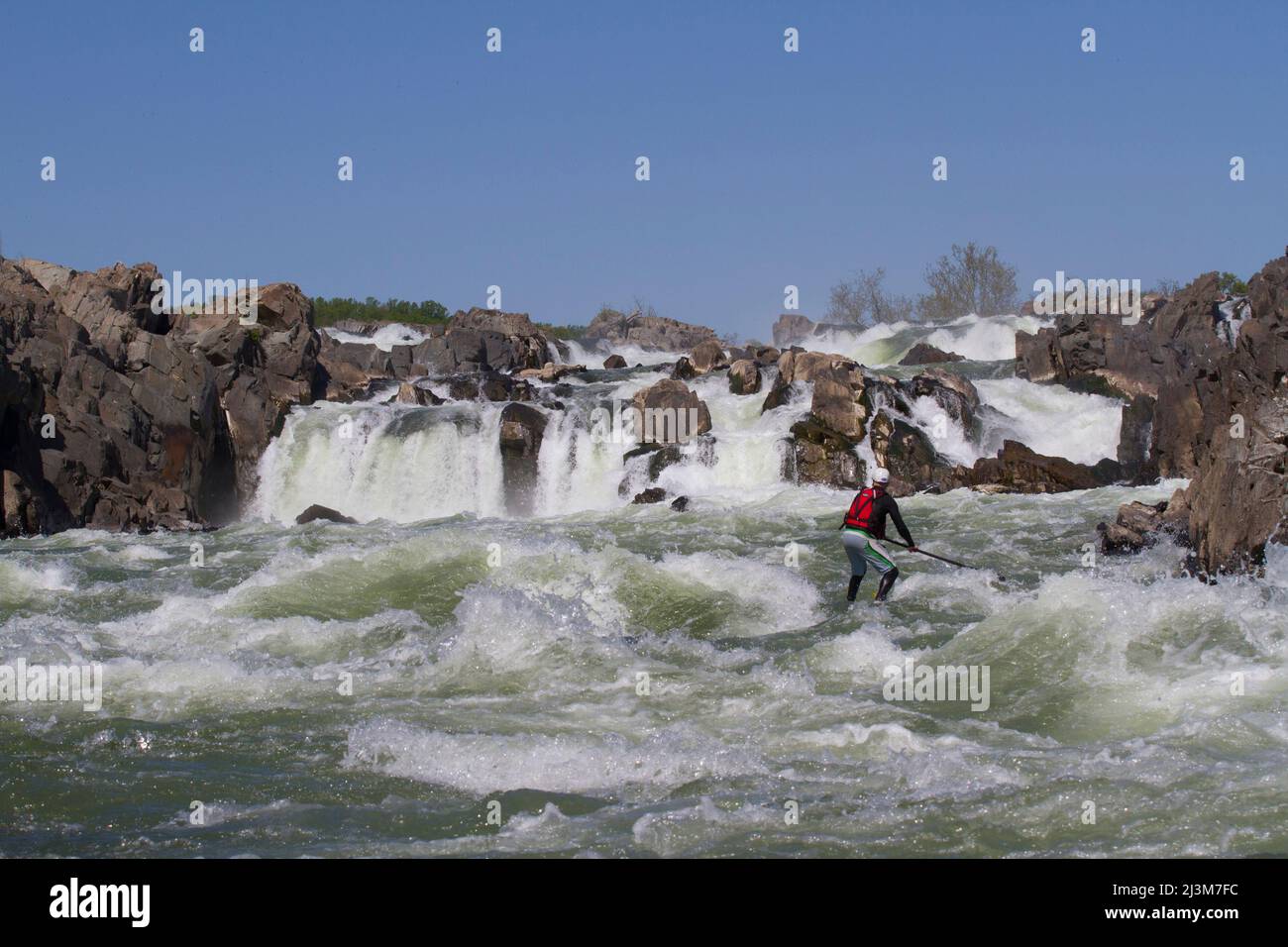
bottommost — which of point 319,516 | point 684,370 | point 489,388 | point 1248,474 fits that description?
point 319,516

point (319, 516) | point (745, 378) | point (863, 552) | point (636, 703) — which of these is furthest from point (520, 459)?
point (636, 703)

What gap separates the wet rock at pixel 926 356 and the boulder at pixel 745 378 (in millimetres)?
10173

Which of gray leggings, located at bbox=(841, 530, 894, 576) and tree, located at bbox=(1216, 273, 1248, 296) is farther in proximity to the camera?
tree, located at bbox=(1216, 273, 1248, 296)

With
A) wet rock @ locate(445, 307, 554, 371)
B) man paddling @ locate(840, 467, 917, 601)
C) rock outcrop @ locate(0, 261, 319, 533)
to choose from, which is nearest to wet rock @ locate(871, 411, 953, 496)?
man paddling @ locate(840, 467, 917, 601)

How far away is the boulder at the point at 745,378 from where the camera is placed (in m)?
30.3

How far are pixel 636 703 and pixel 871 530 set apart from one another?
15.2 feet

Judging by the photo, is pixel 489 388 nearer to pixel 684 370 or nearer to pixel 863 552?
pixel 684 370

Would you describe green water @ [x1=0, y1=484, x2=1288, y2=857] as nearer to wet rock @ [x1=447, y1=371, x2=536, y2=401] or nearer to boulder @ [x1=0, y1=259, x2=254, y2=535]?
boulder @ [x1=0, y1=259, x2=254, y2=535]

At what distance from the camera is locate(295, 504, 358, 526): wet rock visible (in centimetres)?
2564

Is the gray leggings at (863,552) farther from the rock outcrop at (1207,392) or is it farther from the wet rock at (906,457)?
the wet rock at (906,457)

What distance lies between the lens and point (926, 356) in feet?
130

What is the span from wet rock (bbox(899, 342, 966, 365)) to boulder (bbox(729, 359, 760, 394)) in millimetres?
10173

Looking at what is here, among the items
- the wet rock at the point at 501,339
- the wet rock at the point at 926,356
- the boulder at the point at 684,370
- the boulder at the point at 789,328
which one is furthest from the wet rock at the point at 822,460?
the boulder at the point at 789,328

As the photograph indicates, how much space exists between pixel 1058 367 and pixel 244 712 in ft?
80.4
